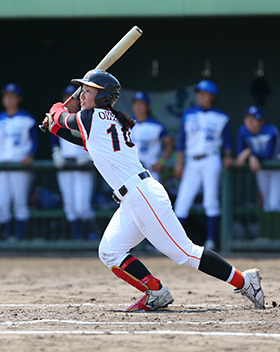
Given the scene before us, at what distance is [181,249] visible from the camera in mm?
4652

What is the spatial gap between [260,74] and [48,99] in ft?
9.31

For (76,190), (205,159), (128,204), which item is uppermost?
(205,159)

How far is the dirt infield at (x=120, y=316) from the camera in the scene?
366cm

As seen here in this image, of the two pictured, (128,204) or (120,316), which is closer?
(120,316)

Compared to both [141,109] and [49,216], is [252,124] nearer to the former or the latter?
[141,109]

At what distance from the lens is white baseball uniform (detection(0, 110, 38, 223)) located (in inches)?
342

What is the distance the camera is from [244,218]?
8.59 metres

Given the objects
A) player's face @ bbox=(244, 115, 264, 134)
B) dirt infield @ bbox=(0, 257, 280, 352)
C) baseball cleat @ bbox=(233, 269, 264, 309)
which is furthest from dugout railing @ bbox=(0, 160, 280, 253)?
baseball cleat @ bbox=(233, 269, 264, 309)

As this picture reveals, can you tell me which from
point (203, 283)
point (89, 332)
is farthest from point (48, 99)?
point (89, 332)

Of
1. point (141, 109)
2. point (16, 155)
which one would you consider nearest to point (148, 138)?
point (141, 109)

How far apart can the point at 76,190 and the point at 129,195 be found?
13.4 ft

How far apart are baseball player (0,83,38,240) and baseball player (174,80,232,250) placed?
175 centimetres

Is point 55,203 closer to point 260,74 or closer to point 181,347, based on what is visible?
point 260,74

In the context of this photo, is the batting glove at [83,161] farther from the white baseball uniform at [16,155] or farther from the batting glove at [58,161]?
the white baseball uniform at [16,155]
